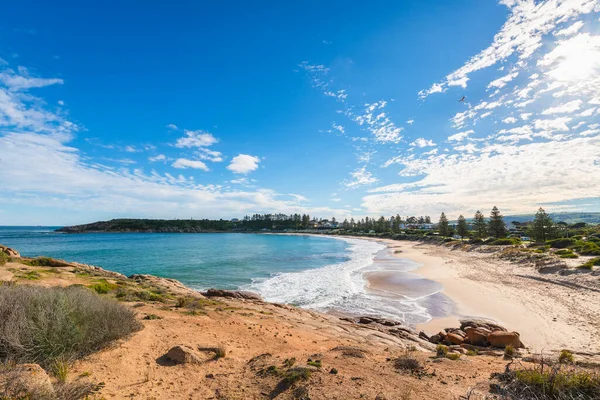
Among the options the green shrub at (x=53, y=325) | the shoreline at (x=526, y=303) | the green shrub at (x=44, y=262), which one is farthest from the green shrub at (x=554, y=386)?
the green shrub at (x=44, y=262)

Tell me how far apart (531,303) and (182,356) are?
798 inches

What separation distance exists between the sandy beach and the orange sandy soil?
5.99 meters

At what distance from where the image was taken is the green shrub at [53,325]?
19.3 ft

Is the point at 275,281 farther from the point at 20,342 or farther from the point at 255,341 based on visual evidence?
the point at 20,342

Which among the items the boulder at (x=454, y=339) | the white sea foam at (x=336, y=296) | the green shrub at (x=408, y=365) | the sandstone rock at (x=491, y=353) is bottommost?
the white sea foam at (x=336, y=296)

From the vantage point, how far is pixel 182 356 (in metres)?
7.01

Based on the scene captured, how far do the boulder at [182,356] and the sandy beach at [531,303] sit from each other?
11.7 meters

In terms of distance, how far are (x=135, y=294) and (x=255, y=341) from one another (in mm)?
8416

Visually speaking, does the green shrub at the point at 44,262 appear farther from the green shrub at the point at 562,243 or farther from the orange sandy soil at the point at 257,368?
the green shrub at the point at 562,243

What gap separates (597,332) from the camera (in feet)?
38.4

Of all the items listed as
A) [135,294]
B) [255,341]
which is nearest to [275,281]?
[135,294]

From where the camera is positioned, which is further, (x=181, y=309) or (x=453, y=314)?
(x=453, y=314)

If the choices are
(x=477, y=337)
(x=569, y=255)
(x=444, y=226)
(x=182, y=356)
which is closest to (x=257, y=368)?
(x=182, y=356)

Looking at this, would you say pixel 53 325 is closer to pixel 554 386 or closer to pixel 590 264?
pixel 554 386
